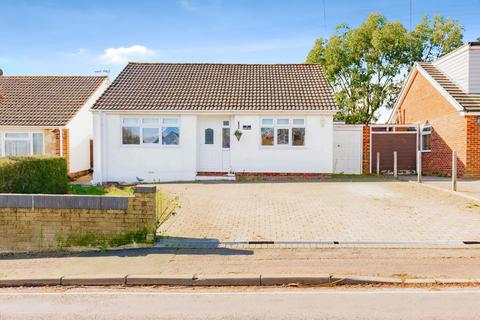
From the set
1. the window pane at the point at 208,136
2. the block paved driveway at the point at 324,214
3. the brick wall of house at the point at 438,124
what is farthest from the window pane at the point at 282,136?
the brick wall of house at the point at 438,124

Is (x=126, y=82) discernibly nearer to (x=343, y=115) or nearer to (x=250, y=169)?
(x=250, y=169)

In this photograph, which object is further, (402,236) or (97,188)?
(97,188)

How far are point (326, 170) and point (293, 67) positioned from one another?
6734 mm

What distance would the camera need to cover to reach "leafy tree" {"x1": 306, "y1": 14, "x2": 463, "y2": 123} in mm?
30859

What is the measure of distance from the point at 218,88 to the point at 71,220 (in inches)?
497

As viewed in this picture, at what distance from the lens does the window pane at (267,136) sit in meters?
17.9

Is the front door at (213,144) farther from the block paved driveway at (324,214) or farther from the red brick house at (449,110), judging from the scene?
the red brick house at (449,110)

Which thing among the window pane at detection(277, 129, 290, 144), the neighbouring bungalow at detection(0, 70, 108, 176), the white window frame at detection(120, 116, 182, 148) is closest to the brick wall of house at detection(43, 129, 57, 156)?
the neighbouring bungalow at detection(0, 70, 108, 176)

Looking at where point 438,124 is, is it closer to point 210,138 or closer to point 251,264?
point 210,138

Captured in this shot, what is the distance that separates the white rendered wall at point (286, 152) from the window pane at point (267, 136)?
0.18 metres

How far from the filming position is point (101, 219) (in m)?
7.95

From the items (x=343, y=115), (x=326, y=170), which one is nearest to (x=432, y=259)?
(x=326, y=170)

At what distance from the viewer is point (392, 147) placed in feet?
→ 67.6

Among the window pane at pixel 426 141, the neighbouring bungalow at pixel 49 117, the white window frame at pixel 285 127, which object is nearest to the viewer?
the white window frame at pixel 285 127
